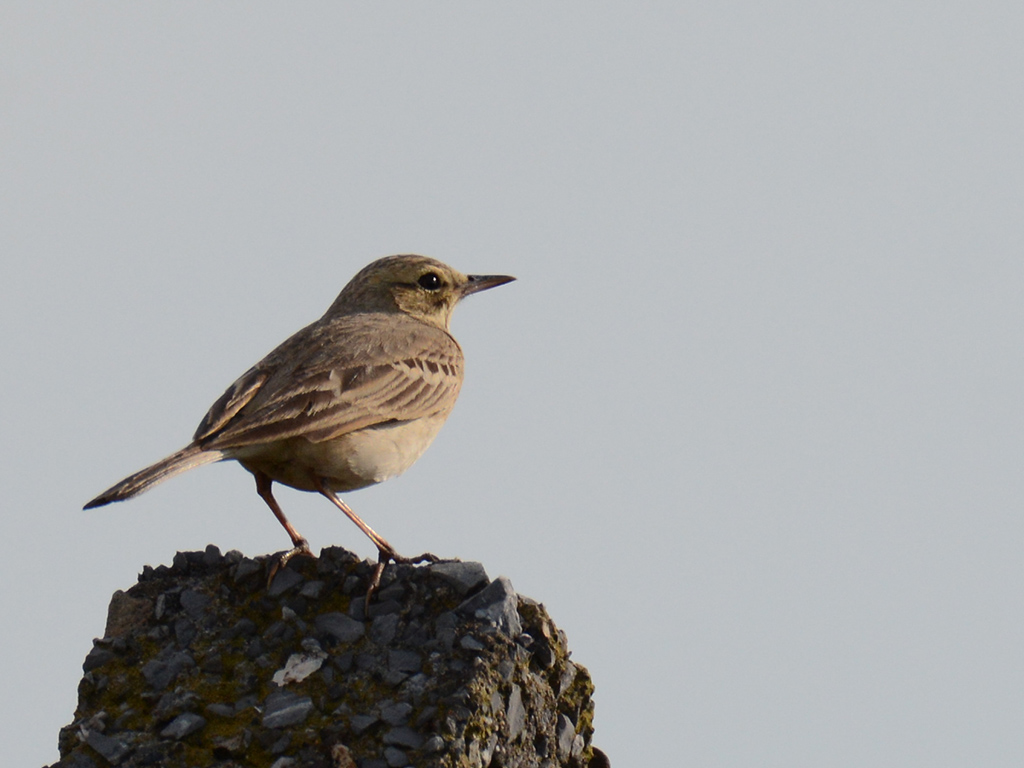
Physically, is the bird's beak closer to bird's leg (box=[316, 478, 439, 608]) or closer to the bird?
the bird

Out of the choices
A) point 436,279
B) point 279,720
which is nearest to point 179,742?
point 279,720

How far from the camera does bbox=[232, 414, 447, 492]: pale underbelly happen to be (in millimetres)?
9234

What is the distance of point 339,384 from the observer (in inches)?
387

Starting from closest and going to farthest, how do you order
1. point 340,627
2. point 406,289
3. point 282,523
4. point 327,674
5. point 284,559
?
point 327,674, point 340,627, point 284,559, point 282,523, point 406,289

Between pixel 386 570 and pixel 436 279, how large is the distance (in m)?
5.51

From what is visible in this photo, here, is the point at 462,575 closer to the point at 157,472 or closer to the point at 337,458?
the point at 157,472

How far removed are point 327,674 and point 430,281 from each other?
6.16 m

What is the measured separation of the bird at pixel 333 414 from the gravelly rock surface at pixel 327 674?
29 cm

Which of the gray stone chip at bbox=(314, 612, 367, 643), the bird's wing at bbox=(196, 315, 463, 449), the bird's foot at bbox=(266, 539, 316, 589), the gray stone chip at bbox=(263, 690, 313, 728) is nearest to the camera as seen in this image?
the gray stone chip at bbox=(263, 690, 313, 728)

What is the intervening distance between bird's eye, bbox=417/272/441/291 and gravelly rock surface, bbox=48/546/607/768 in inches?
202

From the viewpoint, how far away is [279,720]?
6980 mm

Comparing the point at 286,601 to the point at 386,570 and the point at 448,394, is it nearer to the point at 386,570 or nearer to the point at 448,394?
the point at 386,570

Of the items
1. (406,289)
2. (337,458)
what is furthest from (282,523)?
(406,289)

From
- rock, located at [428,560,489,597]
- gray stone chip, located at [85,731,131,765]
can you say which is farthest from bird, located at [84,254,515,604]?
gray stone chip, located at [85,731,131,765]
